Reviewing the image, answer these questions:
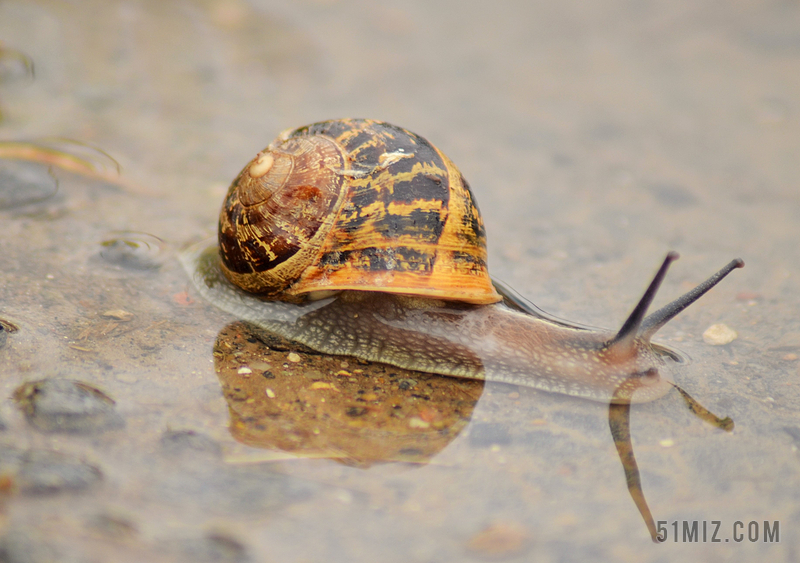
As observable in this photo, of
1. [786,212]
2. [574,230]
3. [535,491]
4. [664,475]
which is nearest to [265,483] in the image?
[535,491]

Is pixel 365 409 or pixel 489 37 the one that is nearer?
pixel 365 409

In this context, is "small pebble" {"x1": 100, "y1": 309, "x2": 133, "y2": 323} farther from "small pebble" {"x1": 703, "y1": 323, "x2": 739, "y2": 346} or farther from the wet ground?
"small pebble" {"x1": 703, "y1": 323, "x2": 739, "y2": 346}

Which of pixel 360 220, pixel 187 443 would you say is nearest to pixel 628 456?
pixel 360 220

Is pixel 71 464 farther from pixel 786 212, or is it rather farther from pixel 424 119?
pixel 786 212

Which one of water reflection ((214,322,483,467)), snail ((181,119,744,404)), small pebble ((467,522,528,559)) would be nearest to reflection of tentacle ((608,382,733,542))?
snail ((181,119,744,404))

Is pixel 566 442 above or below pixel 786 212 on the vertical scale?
below

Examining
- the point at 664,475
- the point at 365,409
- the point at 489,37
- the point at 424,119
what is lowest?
the point at 365,409

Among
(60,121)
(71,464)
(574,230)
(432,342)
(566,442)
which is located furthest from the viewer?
(60,121)

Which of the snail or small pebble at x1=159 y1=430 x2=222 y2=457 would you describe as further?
the snail
